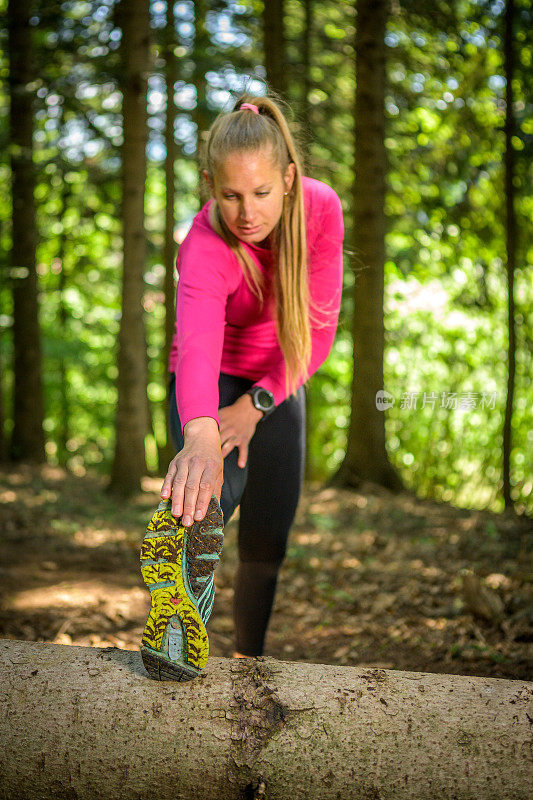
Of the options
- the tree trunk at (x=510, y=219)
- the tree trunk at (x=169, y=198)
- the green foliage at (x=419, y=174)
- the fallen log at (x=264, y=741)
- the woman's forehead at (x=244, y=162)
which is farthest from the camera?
the tree trunk at (x=169, y=198)

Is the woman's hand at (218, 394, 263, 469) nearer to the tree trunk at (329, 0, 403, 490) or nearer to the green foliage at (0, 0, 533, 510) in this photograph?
the green foliage at (0, 0, 533, 510)

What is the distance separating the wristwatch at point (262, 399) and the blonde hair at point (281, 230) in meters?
0.09

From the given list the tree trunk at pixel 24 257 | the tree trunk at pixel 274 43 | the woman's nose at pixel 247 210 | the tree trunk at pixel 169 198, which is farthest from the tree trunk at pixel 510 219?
the tree trunk at pixel 24 257

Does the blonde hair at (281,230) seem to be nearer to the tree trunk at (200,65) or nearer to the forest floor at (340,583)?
the forest floor at (340,583)

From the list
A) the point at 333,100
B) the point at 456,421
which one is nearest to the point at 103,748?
the point at 456,421

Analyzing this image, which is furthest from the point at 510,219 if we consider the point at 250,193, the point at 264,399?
the point at 250,193

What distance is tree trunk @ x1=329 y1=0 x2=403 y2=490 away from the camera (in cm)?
736

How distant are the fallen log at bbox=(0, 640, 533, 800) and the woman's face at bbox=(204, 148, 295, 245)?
1418mm

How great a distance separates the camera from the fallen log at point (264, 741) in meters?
1.73

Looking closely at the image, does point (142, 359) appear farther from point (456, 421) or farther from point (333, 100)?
point (333, 100)

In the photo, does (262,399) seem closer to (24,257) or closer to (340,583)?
(340,583)

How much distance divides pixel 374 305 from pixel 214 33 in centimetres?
539

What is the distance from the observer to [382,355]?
7680 mm

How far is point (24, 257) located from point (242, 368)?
7.80 metres
